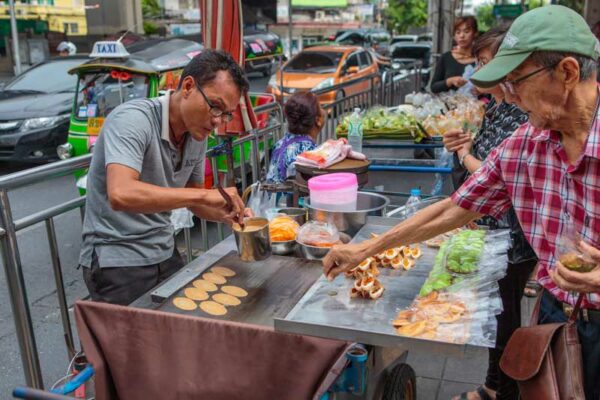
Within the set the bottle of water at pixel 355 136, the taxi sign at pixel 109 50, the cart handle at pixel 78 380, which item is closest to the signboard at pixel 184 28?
the taxi sign at pixel 109 50

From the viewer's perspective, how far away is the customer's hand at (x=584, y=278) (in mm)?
1611

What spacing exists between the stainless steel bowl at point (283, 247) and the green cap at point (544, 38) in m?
1.32

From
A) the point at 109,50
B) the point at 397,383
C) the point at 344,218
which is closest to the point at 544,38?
the point at 344,218

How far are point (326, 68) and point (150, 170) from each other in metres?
13.6

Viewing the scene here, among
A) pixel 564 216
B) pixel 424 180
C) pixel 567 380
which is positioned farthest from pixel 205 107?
pixel 424 180

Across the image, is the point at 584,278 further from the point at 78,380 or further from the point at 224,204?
the point at 78,380

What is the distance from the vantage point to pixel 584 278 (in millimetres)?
1612

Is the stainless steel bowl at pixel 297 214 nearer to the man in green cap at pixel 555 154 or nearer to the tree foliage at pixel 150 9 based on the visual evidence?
the man in green cap at pixel 555 154

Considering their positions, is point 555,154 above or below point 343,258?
above

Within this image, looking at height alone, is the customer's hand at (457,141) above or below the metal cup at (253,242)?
above

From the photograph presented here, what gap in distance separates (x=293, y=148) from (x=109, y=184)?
2064mm

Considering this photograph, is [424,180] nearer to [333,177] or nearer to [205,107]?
[333,177]

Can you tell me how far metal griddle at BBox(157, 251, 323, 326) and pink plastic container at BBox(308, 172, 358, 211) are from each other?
418 mm

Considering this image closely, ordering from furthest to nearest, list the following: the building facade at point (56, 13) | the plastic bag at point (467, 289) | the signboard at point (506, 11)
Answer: the building facade at point (56, 13)
the signboard at point (506, 11)
the plastic bag at point (467, 289)
